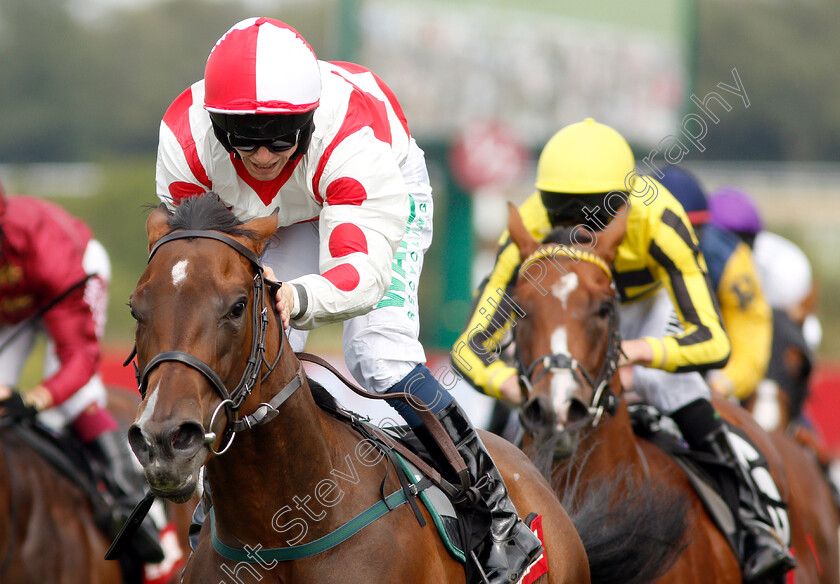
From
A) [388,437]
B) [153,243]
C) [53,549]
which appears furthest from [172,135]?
A: [53,549]

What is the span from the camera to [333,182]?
3.25 meters

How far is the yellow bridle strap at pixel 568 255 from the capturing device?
4645 mm

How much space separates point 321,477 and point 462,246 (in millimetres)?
16543

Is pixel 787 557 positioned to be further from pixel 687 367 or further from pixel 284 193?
pixel 284 193

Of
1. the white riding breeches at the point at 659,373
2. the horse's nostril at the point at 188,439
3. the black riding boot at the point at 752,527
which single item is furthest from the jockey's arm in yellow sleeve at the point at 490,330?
the horse's nostril at the point at 188,439

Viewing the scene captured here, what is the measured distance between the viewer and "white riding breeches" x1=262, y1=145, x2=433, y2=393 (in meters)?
3.49

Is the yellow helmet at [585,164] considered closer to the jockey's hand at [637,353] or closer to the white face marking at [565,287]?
the white face marking at [565,287]

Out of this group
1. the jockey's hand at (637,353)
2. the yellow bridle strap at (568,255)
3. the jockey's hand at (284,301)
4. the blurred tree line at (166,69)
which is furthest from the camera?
the blurred tree line at (166,69)

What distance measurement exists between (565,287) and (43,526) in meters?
2.89

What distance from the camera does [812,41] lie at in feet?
157

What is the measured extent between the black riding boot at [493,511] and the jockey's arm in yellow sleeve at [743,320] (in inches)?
120

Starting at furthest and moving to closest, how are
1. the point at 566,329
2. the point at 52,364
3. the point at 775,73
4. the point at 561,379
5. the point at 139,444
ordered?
the point at 775,73 → the point at 52,364 → the point at 566,329 → the point at 561,379 → the point at 139,444

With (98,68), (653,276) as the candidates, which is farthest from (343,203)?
(98,68)

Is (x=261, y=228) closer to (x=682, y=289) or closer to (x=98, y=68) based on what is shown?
(x=682, y=289)
